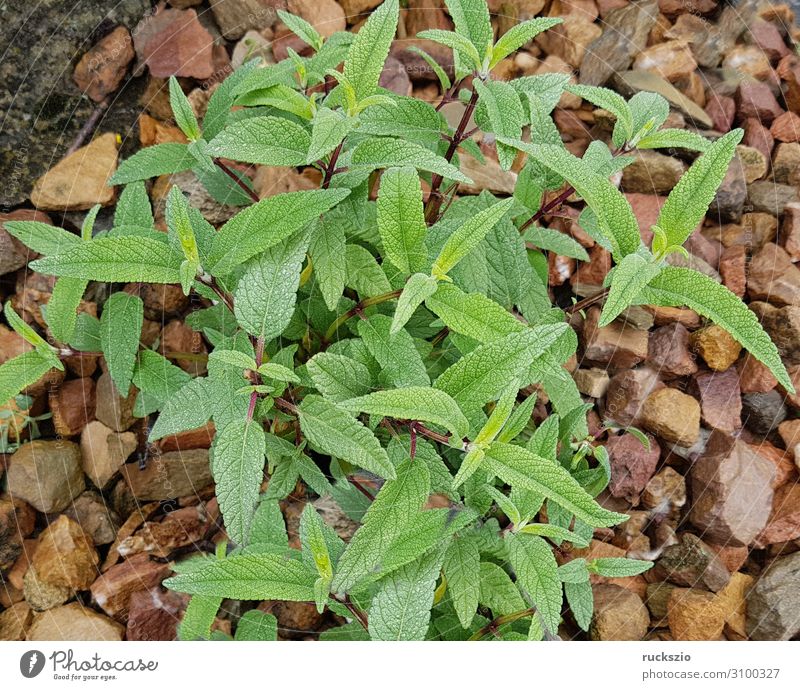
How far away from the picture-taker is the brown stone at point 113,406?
3.90 ft

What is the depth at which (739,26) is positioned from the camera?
4.78 feet

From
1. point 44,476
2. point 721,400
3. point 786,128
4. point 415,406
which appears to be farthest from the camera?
point 786,128

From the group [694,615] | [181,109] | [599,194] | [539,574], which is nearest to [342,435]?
[539,574]

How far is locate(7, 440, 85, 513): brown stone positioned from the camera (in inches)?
46.1

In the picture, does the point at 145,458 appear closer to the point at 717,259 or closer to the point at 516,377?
the point at 516,377

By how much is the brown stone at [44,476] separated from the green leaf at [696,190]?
3.27 ft

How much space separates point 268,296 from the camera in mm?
840

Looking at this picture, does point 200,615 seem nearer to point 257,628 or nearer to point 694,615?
point 257,628

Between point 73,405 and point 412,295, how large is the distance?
2.41ft

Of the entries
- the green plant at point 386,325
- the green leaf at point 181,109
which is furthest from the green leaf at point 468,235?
the green leaf at point 181,109

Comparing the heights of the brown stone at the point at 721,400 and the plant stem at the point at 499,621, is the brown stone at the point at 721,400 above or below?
below

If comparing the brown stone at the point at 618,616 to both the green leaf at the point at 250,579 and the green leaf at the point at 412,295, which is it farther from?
the green leaf at the point at 412,295

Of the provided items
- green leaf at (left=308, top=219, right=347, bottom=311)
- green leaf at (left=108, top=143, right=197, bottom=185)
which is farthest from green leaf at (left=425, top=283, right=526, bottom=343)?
green leaf at (left=108, top=143, right=197, bottom=185)

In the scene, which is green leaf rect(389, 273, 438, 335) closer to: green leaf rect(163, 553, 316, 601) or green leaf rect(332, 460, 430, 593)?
green leaf rect(332, 460, 430, 593)
